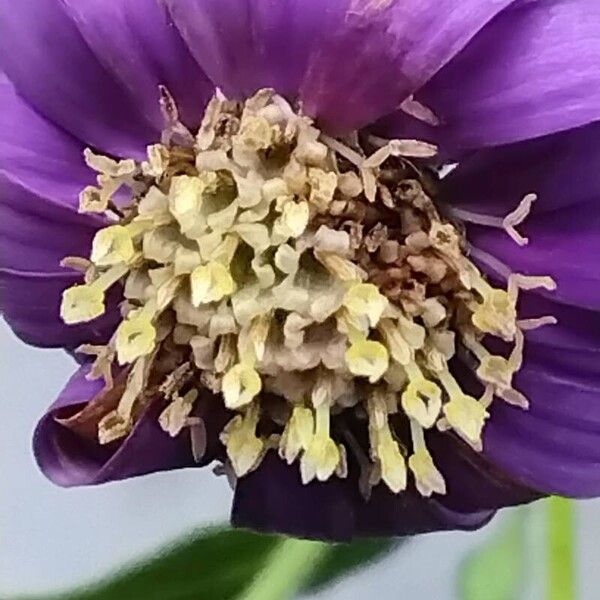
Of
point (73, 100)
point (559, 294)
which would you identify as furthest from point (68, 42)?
point (559, 294)

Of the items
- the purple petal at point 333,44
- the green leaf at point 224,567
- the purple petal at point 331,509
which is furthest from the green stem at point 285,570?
the purple petal at point 333,44

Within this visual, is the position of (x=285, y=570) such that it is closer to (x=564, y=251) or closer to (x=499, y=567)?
(x=499, y=567)

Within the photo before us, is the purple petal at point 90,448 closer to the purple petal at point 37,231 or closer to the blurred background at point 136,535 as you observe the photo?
the purple petal at point 37,231

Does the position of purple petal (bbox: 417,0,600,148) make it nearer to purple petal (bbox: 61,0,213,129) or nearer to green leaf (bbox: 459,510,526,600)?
purple petal (bbox: 61,0,213,129)

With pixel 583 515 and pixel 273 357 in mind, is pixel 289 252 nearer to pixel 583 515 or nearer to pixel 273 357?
pixel 273 357

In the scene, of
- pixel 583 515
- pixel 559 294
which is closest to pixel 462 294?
pixel 559 294

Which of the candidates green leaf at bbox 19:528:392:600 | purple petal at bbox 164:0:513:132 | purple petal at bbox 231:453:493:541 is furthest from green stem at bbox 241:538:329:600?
purple petal at bbox 164:0:513:132

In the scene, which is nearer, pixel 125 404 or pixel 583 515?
pixel 125 404
